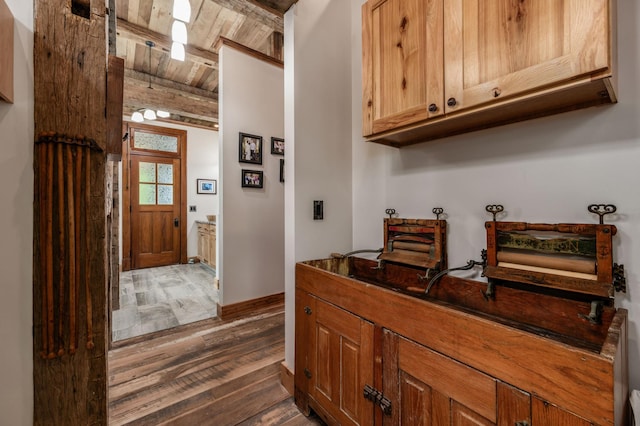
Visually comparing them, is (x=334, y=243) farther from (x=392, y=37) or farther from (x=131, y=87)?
(x=131, y=87)

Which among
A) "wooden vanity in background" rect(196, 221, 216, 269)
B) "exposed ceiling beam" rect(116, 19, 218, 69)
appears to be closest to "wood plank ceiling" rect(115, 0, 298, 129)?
"exposed ceiling beam" rect(116, 19, 218, 69)

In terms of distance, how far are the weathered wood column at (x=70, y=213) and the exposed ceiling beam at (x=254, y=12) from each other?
2149 millimetres

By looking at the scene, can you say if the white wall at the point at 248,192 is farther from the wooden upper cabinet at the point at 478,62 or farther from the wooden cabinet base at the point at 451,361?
the wooden upper cabinet at the point at 478,62

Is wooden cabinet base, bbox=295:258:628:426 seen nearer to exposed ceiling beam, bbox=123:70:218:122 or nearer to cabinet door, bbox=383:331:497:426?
cabinet door, bbox=383:331:497:426

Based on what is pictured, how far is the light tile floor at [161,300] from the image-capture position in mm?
2812

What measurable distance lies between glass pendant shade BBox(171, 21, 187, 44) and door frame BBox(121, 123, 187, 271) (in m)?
3.12

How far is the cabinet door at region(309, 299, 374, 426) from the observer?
47.8 inches

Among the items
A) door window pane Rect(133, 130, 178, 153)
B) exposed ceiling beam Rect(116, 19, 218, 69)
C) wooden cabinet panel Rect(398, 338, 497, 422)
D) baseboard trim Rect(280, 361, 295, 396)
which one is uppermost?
exposed ceiling beam Rect(116, 19, 218, 69)

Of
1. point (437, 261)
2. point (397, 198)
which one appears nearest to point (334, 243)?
point (397, 198)

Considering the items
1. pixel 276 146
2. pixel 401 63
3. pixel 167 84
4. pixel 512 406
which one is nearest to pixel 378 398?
pixel 512 406

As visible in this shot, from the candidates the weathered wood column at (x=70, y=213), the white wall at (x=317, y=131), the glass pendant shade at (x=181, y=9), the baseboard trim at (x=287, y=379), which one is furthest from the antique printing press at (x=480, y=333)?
the glass pendant shade at (x=181, y=9)

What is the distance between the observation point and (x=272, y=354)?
89.2 inches

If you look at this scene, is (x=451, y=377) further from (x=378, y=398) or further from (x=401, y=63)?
(x=401, y=63)

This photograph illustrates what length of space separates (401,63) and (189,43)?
11.8 feet
